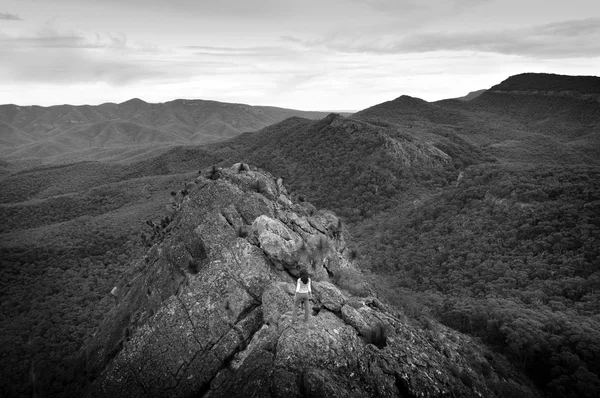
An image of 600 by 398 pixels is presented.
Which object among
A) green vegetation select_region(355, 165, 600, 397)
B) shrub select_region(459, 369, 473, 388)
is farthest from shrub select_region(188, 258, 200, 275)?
green vegetation select_region(355, 165, 600, 397)

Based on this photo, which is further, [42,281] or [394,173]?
[394,173]

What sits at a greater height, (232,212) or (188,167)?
(232,212)

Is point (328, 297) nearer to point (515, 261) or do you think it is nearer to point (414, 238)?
point (515, 261)

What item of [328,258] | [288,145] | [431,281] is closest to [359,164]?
[288,145]

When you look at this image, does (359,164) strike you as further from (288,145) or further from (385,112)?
(385,112)

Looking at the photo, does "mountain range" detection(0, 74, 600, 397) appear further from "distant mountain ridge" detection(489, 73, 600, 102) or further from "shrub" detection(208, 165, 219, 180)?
"distant mountain ridge" detection(489, 73, 600, 102)

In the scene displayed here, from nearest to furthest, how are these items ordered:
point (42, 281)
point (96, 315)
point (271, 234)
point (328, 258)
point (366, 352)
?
1. point (366, 352)
2. point (271, 234)
3. point (328, 258)
4. point (96, 315)
5. point (42, 281)
